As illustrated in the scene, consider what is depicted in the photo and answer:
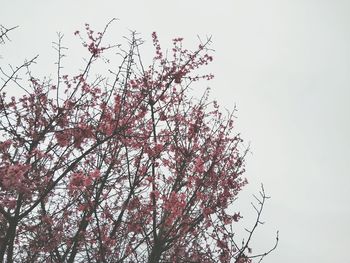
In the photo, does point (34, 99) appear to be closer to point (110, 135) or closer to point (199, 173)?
point (110, 135)

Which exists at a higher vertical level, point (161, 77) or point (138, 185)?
point (161, 77)

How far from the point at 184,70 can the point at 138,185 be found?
256 cm

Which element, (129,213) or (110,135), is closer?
(110,135)

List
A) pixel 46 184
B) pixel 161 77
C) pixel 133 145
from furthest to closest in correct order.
A: pixel 161 77 < pixel 133 145 < pixel 46 184

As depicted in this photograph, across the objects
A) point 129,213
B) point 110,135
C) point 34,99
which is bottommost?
point 129,213

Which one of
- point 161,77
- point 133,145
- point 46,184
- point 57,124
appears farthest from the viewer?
point 161,77

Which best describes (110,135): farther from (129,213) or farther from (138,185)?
(129,213)

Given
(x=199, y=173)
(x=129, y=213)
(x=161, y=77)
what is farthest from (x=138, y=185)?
(x=161, y=77)

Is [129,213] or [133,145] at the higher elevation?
[133,145]

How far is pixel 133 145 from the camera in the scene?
22.3ft

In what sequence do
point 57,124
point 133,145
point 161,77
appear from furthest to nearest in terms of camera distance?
1. point 161,77
2. point 133,145
3. point 57,124

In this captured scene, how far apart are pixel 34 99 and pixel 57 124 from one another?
117 centimetres

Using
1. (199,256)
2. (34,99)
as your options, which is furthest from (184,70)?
(199,256)

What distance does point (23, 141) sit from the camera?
5.84 meters
